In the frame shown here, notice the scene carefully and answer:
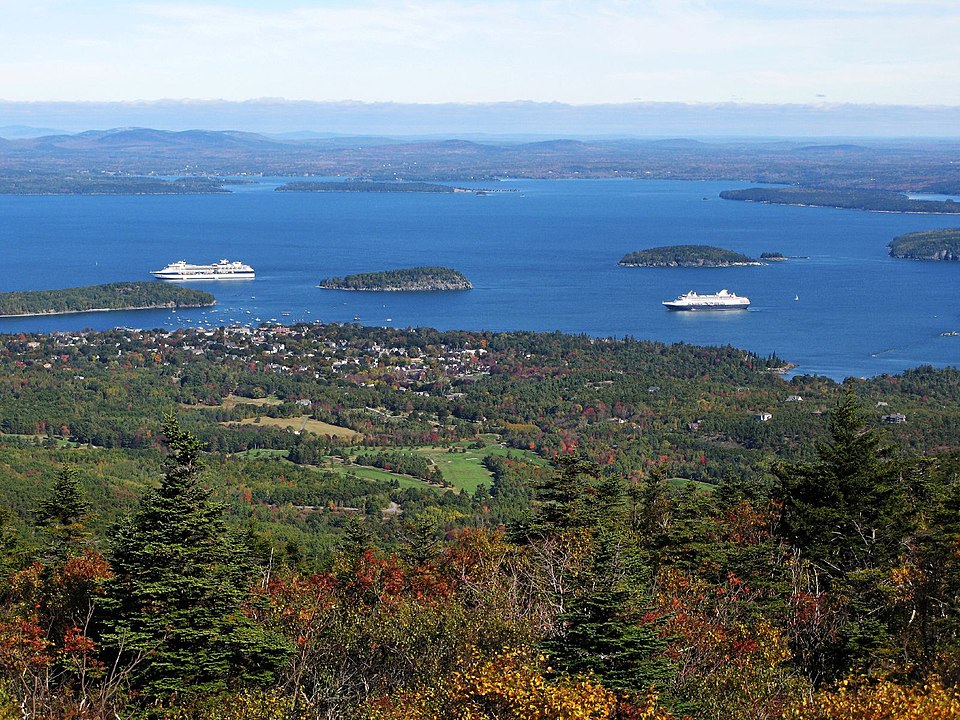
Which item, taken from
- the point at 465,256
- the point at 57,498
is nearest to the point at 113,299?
the point at 465,256

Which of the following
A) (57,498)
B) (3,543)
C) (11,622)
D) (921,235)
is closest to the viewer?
(11,622)

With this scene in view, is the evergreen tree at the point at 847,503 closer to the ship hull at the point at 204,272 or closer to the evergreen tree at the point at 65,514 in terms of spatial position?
the evergreen tree at the point at 65,514

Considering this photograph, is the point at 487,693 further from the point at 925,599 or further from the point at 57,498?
the point at 57,498

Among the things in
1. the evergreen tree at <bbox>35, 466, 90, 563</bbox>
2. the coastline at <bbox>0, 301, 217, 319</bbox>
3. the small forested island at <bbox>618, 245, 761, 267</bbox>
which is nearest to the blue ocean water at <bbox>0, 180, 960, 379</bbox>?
the coastline at <bbox>0, 301, 217, 319</bbox>

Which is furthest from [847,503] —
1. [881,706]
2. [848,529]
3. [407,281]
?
[407,281]

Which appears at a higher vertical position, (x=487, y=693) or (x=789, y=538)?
(x=487, y=693)

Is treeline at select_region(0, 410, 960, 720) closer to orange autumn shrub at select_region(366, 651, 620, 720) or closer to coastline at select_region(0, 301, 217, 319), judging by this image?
orange autumn shrub at select_region(366, 651, 620, 720)

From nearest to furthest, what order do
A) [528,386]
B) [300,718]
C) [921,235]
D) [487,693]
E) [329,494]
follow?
[487,693] → [300,718] → [329,494] → [528,386] → [921,235]
